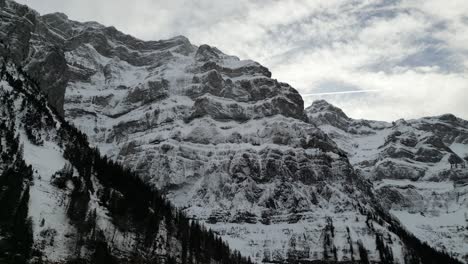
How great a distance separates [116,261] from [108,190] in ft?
79.7

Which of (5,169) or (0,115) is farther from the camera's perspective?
(0,115)

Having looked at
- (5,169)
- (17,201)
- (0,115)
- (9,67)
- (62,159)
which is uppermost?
(9,67)

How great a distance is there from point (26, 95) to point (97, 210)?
5153 cm

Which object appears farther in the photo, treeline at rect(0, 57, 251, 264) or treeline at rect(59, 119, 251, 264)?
treeline at rect(59, 119, 251, 264)

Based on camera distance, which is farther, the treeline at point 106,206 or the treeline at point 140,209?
the treeline at point 140,209

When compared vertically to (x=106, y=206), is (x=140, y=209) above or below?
above

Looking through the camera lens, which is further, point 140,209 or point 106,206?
point 140,209

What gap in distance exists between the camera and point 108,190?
122750 millimetres

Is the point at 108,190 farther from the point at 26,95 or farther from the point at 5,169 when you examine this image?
the point at 26,95

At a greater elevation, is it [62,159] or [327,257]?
[62,159]

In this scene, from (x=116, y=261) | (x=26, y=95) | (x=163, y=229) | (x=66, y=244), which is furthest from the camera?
(x=26, y=95)

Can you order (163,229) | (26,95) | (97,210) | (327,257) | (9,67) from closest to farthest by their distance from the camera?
(97,210) → (163,229) → (26,95) → (9,67) → (327,257)

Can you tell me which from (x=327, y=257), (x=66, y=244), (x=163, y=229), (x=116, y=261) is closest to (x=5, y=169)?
(x=66, y=244)

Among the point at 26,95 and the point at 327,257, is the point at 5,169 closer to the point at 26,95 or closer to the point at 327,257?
the point at 26,95
